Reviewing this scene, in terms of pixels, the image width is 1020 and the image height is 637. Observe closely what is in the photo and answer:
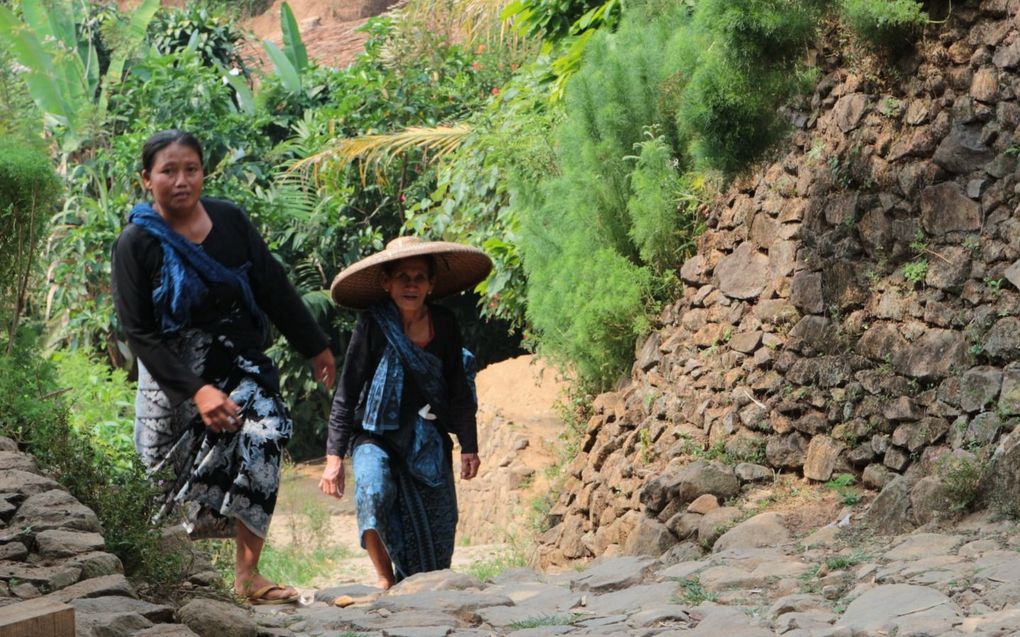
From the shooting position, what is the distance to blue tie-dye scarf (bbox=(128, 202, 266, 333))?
4.94 meters

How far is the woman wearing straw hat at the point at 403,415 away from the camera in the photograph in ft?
18.9

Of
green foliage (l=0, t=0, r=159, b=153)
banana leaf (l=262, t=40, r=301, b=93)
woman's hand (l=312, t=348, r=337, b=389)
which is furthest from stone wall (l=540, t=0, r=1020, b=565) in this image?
banana leaf (l=262, t=40, r=301, b=93)

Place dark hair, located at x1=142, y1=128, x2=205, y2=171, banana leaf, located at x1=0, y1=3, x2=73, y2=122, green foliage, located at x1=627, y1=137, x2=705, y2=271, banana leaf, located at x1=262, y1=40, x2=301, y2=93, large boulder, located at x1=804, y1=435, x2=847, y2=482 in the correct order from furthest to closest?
banana leaf, located at x1=262, y1=40, x2=301, y2=93
banana leaf, located at x1=0, y1=3, x2=73, y2=122
green foliage, located at x1=627, y1=137, x2=705, y2=271
large boulder, located at x1=804, y1=435, x2=847, y2=482
dark hair, located at x1=142, y1=128, x2=205, y2=171

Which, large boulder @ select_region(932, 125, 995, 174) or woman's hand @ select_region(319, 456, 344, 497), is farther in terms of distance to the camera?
large boulder @ select_region(932, 125, 995, 174)

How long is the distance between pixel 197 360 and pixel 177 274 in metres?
0.32

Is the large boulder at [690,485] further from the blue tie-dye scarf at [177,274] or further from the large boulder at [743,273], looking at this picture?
the blue tie-dye scarf at [177,274]

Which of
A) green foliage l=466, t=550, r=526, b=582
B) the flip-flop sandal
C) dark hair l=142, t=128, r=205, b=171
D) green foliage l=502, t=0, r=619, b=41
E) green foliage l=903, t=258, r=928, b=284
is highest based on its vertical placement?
green foliage l=502, t=0, r=619, b=41

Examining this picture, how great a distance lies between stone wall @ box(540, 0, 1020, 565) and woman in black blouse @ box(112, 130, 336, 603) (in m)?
2.33

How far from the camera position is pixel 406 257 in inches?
229

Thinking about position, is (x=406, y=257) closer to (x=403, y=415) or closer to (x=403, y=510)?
(x=403, y=415)

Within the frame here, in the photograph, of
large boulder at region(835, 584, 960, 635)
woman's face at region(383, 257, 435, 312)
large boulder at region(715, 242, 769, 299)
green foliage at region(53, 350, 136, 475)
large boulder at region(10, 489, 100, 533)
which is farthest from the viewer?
green foliage at region(53, 350, 136, 475)

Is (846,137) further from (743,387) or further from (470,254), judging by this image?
(470,254)

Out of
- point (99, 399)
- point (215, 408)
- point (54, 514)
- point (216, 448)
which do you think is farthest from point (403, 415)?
point (99, 399)

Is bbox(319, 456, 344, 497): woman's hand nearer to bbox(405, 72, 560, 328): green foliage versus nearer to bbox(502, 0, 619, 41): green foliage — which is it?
bbox(405, 72, 560, 328): green foliage
